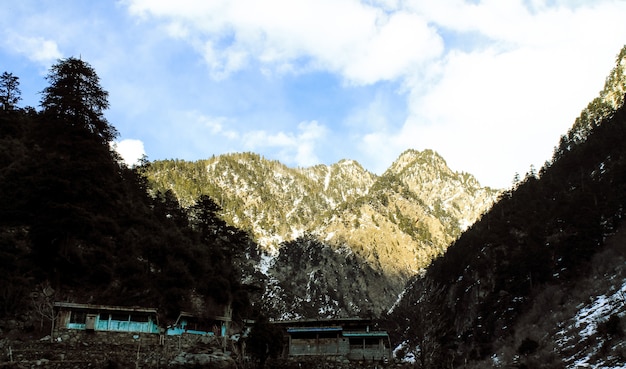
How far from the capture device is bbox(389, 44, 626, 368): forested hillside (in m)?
52.3

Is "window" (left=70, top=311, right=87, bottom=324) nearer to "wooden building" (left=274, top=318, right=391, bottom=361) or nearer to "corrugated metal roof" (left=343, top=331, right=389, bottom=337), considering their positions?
"wooden building" (left=274, top=318, right=391, bottom=361)

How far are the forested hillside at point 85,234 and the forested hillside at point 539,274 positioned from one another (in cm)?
2710

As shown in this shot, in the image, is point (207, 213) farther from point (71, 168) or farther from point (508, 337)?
point (508, 337)

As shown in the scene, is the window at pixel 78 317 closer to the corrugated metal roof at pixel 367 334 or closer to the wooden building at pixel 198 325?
the wooden building at pixel 198 325

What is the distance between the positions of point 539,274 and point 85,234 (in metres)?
66.9

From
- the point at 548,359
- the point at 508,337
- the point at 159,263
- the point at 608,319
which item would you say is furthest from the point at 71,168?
the point at 508,337

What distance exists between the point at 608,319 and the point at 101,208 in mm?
50933

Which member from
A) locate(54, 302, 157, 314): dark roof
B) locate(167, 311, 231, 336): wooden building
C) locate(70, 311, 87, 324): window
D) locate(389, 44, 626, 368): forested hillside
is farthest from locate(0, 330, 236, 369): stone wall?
locate(389, 44, 626, 368): forested hillside

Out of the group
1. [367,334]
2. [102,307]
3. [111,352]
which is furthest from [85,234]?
[367,334]

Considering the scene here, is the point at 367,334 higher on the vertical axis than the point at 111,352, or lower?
higher

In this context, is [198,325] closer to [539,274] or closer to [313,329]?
[313,329]

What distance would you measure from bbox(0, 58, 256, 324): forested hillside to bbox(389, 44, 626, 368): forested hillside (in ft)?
88.9

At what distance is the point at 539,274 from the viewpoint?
2940 inches

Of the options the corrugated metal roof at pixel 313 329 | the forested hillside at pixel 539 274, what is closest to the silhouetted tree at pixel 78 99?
the corrugated metal roof at pixel 313 329
